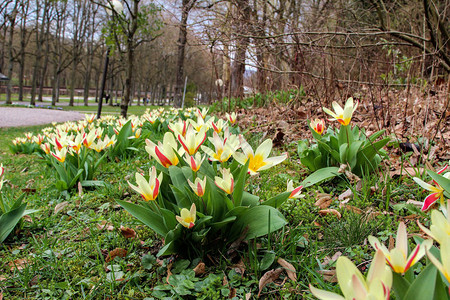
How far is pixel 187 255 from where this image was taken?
1535mm

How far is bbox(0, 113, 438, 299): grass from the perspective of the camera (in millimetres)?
1339

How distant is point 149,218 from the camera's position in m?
1.42

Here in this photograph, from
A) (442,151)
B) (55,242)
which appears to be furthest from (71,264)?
(442,151)

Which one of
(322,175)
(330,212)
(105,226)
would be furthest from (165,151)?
(322,175)

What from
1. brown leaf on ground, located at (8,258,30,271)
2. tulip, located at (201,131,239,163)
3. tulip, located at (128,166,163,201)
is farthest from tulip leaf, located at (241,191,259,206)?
brown leaf on ground, located at (8,258,30,271)

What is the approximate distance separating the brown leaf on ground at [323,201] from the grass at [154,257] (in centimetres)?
4

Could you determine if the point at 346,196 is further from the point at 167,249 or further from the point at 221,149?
the point at 167,249

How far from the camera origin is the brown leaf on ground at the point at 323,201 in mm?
1935

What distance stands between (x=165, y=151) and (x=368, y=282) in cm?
104

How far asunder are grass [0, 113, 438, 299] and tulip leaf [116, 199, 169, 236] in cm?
19

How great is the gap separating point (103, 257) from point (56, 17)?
31.0 m

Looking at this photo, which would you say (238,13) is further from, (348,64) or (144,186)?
(144,186)

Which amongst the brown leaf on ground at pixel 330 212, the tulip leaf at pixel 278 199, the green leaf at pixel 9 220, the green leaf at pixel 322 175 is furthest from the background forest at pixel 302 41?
the green leaf at pixel 9 220

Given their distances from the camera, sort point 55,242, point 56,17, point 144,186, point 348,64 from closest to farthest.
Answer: point 144,186, point 55,242, point 348,64, point 56,17
